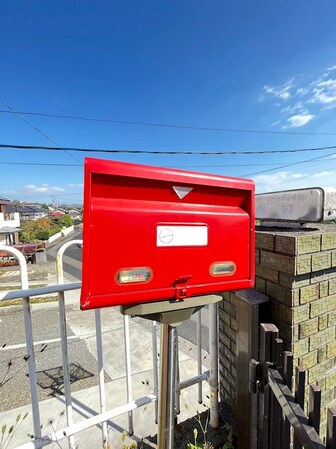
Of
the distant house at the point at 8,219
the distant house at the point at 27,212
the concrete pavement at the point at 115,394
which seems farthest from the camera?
the distant house at the point at 27,212

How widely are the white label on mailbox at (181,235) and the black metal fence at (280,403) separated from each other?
597 millimetres

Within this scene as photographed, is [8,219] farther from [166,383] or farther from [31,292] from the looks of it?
[166,383]

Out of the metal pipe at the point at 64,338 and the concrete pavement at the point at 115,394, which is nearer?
the metal pipe at the point at 64,338

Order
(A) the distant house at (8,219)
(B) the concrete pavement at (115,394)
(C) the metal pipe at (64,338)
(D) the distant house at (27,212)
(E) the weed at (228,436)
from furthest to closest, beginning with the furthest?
(D) the distant house at (27,212) → (A) the distant house at (8,219) → (B) the concrete pavement at (115,394) → (E) the weed at (228,436) → (C) the metal pipe at (64,338)

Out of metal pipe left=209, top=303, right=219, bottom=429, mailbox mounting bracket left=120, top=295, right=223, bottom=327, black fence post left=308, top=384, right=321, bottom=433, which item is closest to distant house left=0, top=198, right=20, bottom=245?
metal pipe left=209, top=303, right=219, bottom=429

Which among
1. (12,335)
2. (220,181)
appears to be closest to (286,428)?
(220,181)

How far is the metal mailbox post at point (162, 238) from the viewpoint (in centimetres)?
77

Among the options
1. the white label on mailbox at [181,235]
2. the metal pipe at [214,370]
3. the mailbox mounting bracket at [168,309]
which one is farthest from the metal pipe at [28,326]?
the metal pipe at [214,370]

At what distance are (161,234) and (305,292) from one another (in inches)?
36.7

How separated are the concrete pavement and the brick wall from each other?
1.03 meters

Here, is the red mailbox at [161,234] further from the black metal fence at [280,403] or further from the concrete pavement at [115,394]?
the concrete pavement at [115,394]

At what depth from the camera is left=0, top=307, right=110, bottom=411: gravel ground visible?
2.95 meters

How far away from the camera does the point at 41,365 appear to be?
363cm

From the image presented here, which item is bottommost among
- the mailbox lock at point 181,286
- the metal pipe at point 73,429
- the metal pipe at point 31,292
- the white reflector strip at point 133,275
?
the metal pipe at point 73,429
